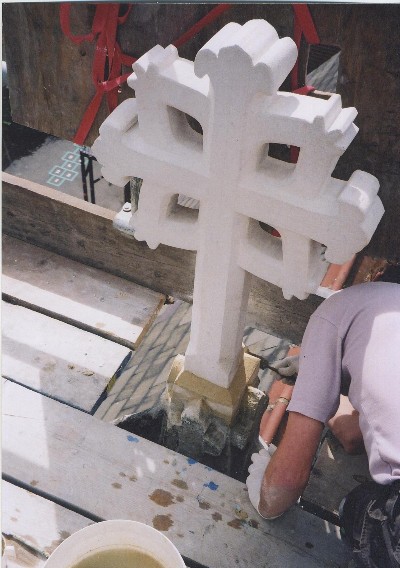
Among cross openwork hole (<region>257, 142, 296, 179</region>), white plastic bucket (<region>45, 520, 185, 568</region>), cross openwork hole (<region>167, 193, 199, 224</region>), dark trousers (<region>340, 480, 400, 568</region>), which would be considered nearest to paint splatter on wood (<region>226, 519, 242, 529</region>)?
dark trousers (<region>340, 480, 400, 568</region>)

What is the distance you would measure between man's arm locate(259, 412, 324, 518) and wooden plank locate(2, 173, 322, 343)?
513 mm

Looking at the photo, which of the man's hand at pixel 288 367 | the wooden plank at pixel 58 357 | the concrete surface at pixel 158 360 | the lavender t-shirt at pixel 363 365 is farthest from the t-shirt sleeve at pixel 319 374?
the concrete surface at pixel 158 360

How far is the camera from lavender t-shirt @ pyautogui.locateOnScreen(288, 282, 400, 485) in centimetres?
137

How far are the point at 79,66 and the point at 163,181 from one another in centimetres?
57

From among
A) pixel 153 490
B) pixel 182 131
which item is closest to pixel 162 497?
pixel 153 490

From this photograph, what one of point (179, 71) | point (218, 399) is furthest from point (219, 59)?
point (218, 399)

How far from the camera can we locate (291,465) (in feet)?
4.92

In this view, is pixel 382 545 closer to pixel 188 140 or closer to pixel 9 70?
pixel 188 140

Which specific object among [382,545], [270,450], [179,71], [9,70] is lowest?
[270,450]

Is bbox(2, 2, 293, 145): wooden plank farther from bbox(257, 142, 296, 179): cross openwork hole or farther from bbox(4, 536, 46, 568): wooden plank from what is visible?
bbox(4, 536, 46, 568): wooden plank

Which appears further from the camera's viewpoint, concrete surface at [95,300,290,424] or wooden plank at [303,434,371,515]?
concrete surface at [95,300,290,424]

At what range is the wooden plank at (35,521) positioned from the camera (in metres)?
1.46

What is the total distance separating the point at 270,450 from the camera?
1729 millimetres

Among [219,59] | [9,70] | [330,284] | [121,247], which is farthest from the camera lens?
[330,284]
